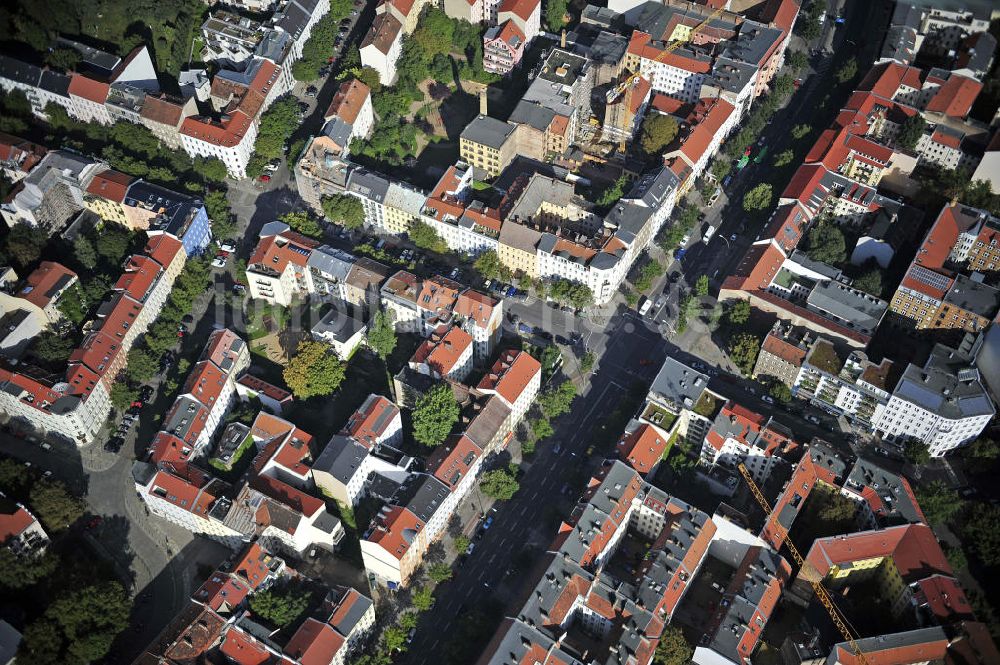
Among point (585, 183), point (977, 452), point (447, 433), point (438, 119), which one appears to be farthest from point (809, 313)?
point (438, 119)

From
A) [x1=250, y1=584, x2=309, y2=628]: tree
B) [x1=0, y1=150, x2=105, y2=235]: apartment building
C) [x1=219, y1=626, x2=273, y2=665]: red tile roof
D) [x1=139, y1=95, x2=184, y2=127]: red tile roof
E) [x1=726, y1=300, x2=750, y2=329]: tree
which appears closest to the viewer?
[x1=219, y1=626, x2=273, y2=665]: red tile roof

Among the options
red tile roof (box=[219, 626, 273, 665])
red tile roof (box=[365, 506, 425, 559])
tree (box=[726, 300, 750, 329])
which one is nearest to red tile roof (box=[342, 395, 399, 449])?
red tile roof (box=[365, 506, 425, 559])

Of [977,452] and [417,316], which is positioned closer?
[977,452]

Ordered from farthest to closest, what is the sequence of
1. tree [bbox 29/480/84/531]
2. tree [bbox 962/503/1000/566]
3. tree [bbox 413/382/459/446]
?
tree [bbox 413/382/459/446], tree [bbox 29/480/84/531], tree [bbox 962/503/1000/566]

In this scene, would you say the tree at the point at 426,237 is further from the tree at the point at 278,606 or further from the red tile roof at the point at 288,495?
the tree at the point at 278,606

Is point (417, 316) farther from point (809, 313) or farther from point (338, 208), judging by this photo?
point (809, 313)

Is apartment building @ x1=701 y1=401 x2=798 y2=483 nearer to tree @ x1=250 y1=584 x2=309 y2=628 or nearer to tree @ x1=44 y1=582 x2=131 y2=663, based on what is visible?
tree @ x1=250 y1=584 x2=309 y2=628

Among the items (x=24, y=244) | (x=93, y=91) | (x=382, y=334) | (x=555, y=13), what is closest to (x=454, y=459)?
(x=382, y=334)
